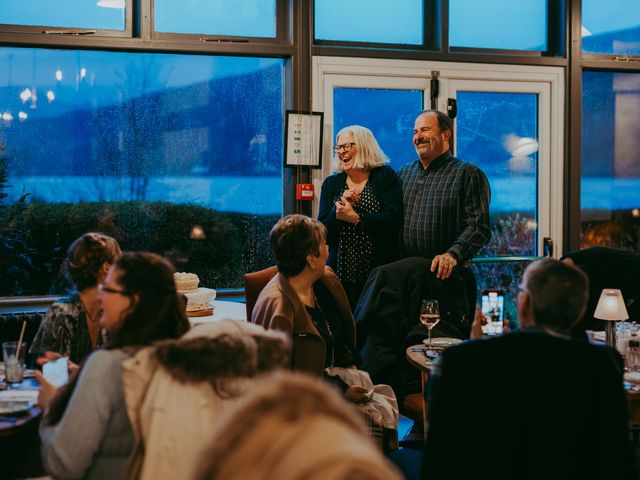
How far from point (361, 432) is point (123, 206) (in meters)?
4.14

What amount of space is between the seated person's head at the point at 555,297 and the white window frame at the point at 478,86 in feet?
9.86

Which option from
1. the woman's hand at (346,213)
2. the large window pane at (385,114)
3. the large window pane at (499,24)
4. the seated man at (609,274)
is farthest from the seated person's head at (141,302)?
the large window pane at (499,24)

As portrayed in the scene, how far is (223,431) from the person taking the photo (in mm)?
725

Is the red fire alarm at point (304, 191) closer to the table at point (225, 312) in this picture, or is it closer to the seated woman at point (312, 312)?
the table at point (225, 312)

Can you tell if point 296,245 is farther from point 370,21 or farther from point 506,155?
point 506,155

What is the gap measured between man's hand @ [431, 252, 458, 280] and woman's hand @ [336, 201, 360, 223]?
0.50 metres

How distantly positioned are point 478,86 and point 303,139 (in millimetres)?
1313

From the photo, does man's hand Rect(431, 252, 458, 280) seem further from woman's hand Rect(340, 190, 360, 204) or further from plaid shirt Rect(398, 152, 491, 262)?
woman's hand Rect(340, 190, 360, 204)

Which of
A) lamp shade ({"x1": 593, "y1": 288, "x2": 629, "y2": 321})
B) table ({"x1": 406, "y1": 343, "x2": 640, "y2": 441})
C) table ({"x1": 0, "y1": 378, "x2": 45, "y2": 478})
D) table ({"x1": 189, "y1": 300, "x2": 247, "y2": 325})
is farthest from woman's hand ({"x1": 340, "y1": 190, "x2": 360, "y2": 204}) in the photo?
table ({"x1": 0, "y1": 378, "x2": 45, "y2": 478})

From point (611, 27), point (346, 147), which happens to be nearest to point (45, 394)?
point (346, 147)

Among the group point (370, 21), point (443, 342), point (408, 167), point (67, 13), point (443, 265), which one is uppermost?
point (370, 21)

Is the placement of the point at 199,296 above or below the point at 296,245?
below

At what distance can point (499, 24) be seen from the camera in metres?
5.34

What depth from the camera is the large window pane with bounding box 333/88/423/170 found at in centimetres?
501
